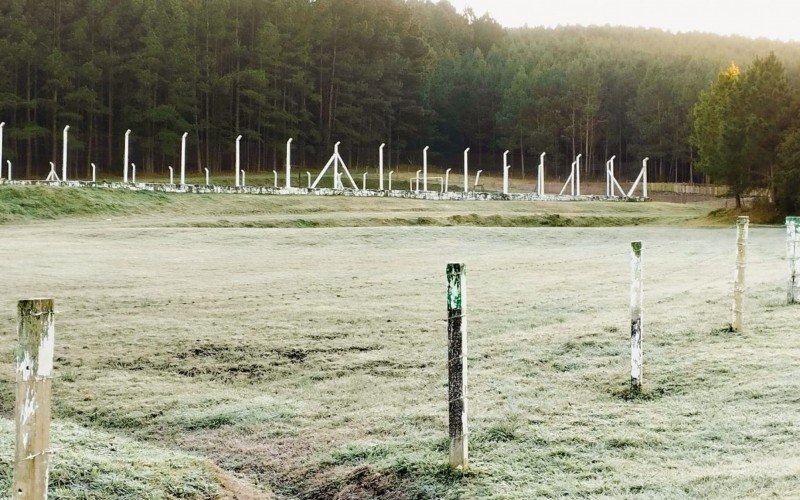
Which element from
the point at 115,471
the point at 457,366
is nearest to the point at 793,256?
the point at 457,366

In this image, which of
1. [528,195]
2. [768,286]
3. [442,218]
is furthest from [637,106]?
[768,286]

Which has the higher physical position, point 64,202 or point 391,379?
point 64,202

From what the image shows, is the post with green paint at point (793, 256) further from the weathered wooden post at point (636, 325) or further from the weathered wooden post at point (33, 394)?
the weathered wooden post at point (33, 394)

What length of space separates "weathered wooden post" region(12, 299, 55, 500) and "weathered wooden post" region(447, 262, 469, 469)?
2847 millimetres

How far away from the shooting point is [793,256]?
12.5 m

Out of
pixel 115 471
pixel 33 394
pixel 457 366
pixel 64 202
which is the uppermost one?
pixel 64 202

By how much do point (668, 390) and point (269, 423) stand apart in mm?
3792

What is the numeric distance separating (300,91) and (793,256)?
6872 cm

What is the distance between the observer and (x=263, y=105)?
74000 mm

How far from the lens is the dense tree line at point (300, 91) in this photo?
218ft

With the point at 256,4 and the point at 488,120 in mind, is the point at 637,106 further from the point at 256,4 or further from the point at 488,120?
the point at 256,4

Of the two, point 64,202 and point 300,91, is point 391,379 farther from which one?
point 300,91

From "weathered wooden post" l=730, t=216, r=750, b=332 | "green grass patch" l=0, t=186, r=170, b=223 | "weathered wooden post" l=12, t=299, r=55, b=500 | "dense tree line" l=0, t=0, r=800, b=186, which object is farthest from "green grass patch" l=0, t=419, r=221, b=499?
"dense tree line" l=0, t=0, r=800, b=186

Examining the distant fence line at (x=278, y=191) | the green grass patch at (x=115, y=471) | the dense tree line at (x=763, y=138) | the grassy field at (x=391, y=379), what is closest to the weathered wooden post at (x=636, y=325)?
the grassy field at (x=391, y=379)
